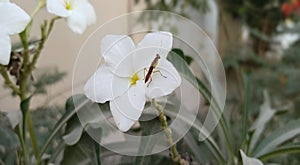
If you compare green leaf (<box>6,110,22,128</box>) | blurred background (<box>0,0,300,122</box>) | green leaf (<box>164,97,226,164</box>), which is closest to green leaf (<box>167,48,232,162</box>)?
green leaf (<box>164,97,226,164</box>)

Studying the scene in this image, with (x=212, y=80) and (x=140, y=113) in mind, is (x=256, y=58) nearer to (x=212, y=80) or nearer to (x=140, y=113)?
(x=212, y=80)

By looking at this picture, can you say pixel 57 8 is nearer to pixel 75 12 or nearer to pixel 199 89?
pixel 75 12

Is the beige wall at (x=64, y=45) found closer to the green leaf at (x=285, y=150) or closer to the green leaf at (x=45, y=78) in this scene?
the green leaf at (x=45, y=78)

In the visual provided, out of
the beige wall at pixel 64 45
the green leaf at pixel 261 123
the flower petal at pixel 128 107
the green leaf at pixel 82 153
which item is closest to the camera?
the flower petal at pixel 128 107

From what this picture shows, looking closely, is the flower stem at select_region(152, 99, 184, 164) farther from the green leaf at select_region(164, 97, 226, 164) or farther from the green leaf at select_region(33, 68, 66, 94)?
the green leaf at select_region(33, 68, 66, 94)

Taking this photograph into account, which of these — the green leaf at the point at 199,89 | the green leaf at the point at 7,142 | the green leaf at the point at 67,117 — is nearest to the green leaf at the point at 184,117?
the green leaf at the point at 199,89

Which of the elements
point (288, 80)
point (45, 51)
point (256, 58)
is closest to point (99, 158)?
point (45, 51)
